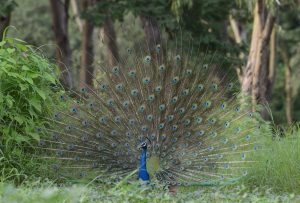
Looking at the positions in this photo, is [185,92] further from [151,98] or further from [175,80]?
[151,98]

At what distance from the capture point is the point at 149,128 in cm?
1093

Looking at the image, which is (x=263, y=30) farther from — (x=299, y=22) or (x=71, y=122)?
(x=299, y=22)

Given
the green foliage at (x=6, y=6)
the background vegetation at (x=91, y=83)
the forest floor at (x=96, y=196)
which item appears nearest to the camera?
the forest floor at (x=96, y=196)

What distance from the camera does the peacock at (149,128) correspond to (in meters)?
10.9

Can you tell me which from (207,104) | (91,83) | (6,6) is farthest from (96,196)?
(6,6)

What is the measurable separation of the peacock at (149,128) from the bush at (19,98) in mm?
333

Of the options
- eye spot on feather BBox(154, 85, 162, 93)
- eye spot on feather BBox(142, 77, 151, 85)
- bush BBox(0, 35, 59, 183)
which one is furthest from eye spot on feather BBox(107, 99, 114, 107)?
bush BBox(0, 35, 59, 183)

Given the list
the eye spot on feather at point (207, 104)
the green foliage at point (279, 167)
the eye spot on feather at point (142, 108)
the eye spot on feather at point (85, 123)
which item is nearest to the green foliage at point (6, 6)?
the eye spot on feather at point (85, 123)

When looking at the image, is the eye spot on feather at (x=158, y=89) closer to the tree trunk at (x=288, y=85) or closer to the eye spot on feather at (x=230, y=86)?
the eye spot on feather at (x=230, y=86)

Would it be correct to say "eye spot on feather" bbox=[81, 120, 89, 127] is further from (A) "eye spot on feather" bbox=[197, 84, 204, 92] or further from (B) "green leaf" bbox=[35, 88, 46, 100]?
(A) "eye spot on feather" bbox=[197, 84, 204, 92]

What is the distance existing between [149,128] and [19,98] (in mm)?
1805

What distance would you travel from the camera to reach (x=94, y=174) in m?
10.9

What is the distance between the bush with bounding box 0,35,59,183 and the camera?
10.3 meters

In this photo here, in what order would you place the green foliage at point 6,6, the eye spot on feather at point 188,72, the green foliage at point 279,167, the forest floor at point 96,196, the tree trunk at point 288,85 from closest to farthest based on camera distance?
the forest floor at point 96,196, the green foliage at point 279,167, the eye spot on feather at point 188,72, the green foliage at point 6,6, the tree trunk at point 288,85
